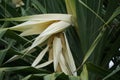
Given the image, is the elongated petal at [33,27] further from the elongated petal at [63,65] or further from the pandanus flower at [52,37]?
the elongated petal at [63,65]

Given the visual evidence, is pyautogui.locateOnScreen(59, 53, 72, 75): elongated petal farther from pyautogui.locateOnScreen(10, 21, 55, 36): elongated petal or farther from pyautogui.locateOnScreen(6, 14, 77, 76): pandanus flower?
pyautogui.locateOnScreen(10, 21, 55, 36): elongated petal

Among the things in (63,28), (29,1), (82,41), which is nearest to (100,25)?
(82,41)

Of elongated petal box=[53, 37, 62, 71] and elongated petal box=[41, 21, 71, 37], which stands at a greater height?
elongated petal box=[41, 21, 71, 37]

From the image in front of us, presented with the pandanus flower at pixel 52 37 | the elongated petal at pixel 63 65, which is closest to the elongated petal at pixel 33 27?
the pandanus flower at pixel 52 37

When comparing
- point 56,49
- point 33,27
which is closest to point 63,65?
point 56,49

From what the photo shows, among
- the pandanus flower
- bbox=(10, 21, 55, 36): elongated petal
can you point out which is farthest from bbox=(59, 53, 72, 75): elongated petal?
bbox=(10, 21, 55, 36): elongated petal

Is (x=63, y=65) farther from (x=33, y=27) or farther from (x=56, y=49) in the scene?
(x=33, y=27)

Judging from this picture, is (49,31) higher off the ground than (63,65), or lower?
higher

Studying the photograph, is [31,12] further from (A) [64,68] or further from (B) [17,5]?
(A) [64,68]
